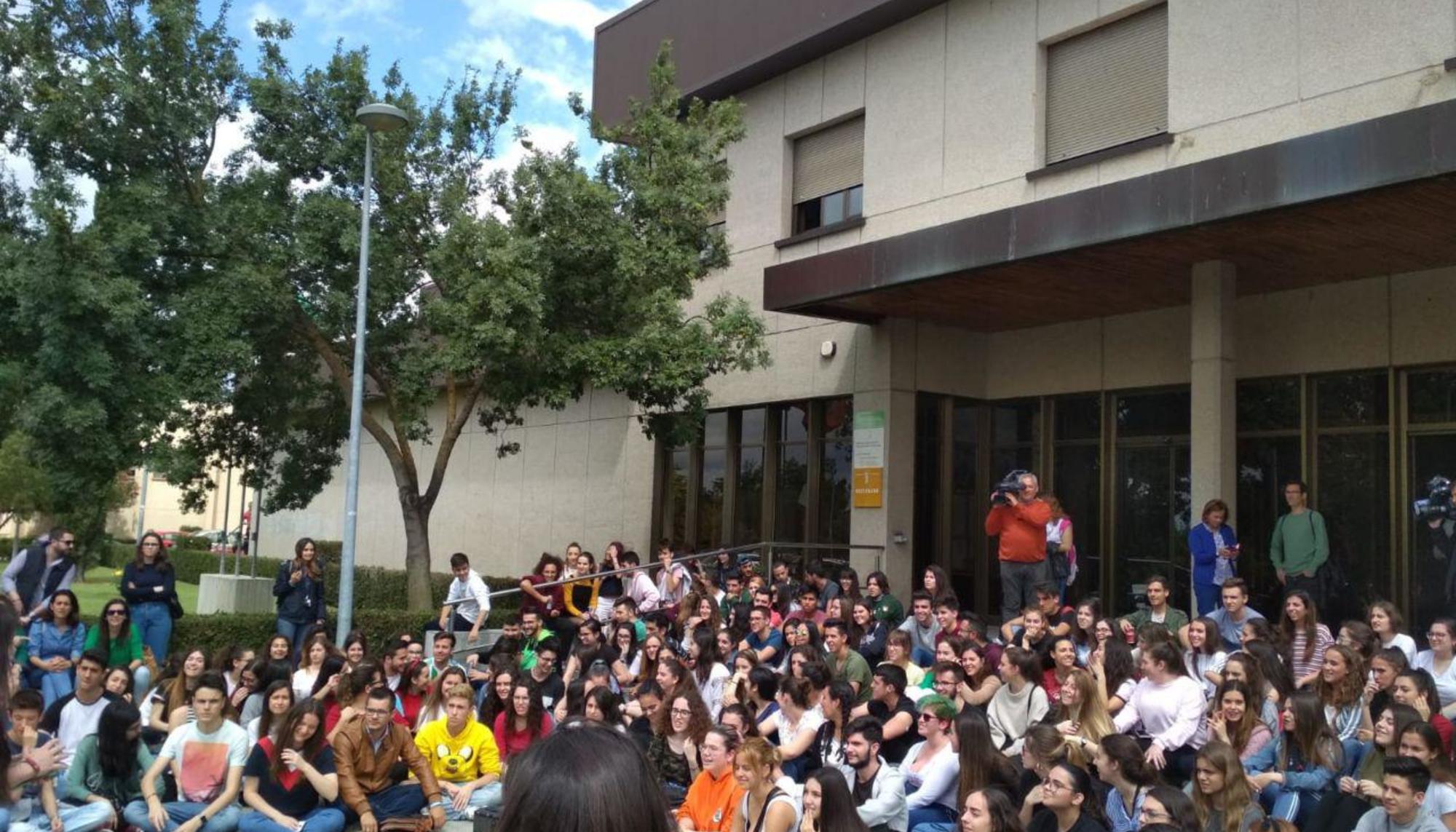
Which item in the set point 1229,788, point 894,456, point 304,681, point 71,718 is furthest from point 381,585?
point 1229,788

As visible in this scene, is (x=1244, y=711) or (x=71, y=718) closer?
(x=1244, y=711)

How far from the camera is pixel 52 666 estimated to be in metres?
11.0

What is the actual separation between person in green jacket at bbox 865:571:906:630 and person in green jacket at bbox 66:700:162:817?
690 centimetres

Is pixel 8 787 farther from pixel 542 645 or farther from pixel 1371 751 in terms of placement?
pixel 542 645

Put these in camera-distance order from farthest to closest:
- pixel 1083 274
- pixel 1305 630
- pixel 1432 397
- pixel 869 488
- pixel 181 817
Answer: pixel 869 488, pixel 1083 274, pixel 1432 397, pixel 1305 630, pixel 181 817

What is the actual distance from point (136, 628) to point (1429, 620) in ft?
43.0

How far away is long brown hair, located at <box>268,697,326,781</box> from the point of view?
339 inches

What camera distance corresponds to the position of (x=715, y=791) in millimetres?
7363

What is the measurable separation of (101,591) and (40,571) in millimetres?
21990

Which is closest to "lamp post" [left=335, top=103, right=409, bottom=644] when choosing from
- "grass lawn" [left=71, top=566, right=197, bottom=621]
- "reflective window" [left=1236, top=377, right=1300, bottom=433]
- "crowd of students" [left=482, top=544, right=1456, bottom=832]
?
"crowd of students" [left=482, top=544, right=1456, bottom=832]

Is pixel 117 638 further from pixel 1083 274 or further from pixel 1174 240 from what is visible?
pixel 1174 240

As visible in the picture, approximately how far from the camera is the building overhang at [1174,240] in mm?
9633

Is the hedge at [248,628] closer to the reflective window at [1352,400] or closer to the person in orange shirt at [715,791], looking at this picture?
the person in orange shirt at [715,791]

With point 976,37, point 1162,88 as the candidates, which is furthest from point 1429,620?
point 976,37
